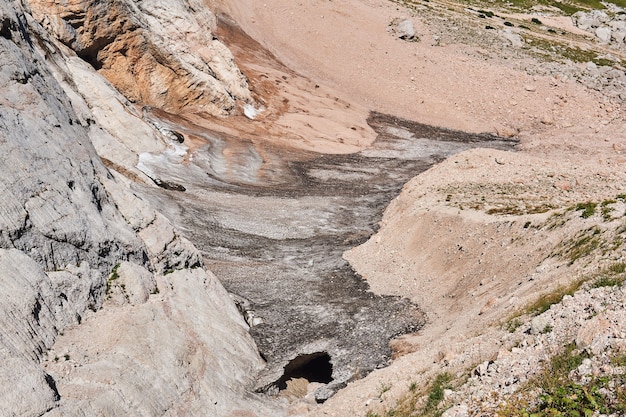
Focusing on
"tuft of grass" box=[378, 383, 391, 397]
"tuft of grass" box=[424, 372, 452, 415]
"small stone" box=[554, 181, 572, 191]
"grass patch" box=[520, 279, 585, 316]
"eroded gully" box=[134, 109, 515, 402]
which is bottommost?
"eroded gully" box=[134, 109, 515, 402]

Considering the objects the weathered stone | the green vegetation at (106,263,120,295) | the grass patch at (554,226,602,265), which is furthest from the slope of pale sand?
the green vegetation at (106,263,120,295)

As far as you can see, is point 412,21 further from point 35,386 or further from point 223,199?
point 35,386

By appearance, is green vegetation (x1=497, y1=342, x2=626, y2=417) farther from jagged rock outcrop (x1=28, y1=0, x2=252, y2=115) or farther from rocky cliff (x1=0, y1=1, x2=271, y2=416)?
jagged rock outcrop (x1=28, y1=0, x2=252, y2=115)

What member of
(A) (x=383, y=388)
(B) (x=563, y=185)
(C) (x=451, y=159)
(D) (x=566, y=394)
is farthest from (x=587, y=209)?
(C) (x=451, y=159)

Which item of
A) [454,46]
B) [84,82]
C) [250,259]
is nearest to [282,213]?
[250,259]

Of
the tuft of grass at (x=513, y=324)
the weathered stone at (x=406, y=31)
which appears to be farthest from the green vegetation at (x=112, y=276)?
the weathered stone at (x=406, y=31)

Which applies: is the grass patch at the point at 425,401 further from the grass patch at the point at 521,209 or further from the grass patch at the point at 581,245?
the grass patch at the point at 521,209

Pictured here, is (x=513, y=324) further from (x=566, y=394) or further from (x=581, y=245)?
(x=581, y=245)
